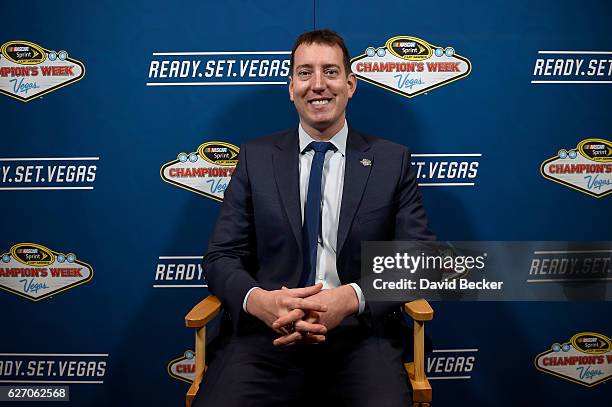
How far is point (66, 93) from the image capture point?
2.62 m

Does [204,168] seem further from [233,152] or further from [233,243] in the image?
[233,243]

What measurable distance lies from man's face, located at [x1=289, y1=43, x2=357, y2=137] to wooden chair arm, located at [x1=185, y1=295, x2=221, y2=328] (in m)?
0.78

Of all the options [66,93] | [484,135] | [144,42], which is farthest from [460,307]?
[66,93]

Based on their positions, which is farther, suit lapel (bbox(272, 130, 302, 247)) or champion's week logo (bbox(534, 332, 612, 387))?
champion's week logo (bbox(534, 332, 612, 387))

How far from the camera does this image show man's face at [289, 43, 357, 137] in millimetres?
1980

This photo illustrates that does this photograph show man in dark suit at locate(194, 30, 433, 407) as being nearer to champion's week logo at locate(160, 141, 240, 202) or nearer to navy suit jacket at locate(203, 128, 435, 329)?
navy suit jacket at locate(203, 128, 435, 329)

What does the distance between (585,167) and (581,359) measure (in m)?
1.00

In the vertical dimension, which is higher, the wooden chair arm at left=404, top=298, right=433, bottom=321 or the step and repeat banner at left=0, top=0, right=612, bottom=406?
the step and repeat banner at left=0, top=0, right=612, bottom=406

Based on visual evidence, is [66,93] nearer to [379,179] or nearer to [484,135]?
[379,179]

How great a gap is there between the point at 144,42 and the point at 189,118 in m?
0.43

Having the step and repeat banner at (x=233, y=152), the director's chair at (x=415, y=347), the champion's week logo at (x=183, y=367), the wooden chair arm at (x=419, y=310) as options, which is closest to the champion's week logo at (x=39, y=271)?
the step and repeat banner at (x=233, y=152)

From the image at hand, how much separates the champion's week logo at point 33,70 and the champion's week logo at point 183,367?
151 cm

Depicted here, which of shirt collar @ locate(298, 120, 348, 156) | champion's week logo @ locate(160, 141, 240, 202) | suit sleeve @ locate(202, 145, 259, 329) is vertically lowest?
suit sleeve @ locate(202, 145, 259, 329)

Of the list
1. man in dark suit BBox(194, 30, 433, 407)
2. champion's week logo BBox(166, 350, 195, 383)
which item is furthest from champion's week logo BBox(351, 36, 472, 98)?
champion's week logo BBox(166, 350, 195, 383)
